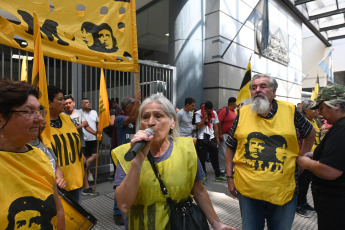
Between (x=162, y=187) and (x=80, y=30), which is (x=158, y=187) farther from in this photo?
(x=80, y=30)

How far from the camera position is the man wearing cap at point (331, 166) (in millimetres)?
1951

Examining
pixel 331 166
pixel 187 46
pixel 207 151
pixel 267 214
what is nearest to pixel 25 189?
pixel 267 214

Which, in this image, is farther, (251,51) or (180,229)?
(251,51)

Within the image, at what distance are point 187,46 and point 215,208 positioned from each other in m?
5.58

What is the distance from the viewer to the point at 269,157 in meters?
2.19

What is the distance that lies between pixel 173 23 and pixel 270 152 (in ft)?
23.4

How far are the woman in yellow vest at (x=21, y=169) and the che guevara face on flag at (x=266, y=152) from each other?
1.67 metres

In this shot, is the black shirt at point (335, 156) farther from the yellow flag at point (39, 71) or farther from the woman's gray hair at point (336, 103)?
the yellow flag at point (39, 71)

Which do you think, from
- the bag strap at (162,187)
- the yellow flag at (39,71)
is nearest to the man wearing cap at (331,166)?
the bag strap at (162,187)

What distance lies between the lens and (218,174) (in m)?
5.88

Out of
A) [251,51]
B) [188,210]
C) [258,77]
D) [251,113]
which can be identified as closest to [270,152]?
[251,113]

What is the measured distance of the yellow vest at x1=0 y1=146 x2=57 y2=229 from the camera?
1.22m

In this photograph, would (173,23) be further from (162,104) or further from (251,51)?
(162,104)

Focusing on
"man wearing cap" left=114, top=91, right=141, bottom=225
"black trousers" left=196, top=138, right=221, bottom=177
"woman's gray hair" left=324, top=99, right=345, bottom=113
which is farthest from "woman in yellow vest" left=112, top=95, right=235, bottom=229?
"black trousers" left=196, top=138, right=221, bottom=177
